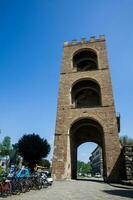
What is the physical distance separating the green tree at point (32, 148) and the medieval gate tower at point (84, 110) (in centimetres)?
1055

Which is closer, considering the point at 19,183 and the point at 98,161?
the point at 19,183

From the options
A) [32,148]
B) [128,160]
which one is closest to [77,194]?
[128,160]

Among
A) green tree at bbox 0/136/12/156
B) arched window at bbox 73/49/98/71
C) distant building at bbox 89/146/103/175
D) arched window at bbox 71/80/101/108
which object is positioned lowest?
distant building at bbox 89/146/103/175

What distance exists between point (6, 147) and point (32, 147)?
1488 inches

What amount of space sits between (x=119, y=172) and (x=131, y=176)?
Answer: 154 centimetres

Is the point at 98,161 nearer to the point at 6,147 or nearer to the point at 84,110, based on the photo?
the point at 6,147

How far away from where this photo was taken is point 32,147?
1448 inches

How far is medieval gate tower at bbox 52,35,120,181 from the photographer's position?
21875 millimetres

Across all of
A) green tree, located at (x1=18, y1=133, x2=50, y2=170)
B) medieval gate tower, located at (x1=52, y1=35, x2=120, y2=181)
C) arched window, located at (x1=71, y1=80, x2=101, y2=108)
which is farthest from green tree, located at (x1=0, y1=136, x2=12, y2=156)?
arched window, located at (x1=71, y1=80, x2=101, y2=108)

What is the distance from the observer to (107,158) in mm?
21297

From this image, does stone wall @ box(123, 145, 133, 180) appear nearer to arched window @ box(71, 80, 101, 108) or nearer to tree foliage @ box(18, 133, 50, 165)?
arched window @ box(71, 80, 101, 108)

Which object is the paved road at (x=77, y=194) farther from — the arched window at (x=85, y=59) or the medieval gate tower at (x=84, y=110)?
the arched window at (x=85, y=59)

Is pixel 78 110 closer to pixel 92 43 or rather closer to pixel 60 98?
pixel 60 98

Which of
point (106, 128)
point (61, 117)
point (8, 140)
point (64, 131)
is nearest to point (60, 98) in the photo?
point (61, 117)
